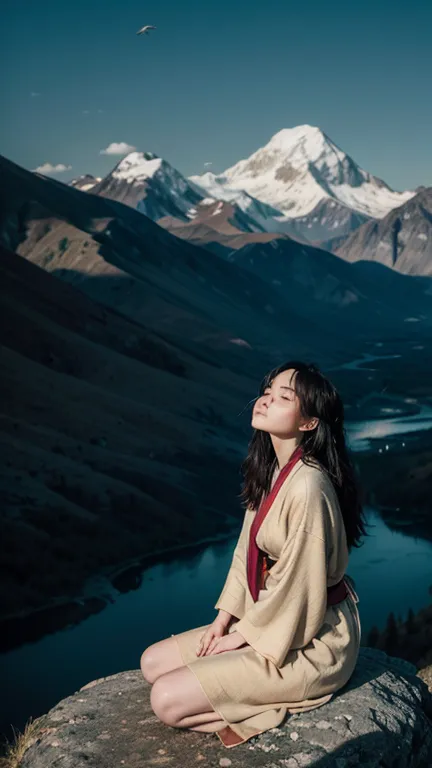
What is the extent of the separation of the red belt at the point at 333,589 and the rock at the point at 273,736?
2.55 ft

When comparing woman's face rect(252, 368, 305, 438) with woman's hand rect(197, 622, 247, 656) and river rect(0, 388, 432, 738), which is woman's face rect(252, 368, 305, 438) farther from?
river rect(0, 388, 432, 738)

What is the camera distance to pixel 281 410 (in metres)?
6.70

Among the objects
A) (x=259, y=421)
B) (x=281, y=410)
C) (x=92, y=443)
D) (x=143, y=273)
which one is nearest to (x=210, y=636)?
(x=259, y=421)

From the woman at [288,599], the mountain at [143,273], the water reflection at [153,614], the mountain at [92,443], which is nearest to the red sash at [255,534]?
the woman at [288,599]

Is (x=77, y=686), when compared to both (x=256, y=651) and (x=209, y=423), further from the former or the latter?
(x=209, y=423)

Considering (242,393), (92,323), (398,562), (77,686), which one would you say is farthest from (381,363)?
(77,686)

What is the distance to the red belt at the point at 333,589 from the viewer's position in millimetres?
6594

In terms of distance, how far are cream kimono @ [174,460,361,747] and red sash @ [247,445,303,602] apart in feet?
0.30

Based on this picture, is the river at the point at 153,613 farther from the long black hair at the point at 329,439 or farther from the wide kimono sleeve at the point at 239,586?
the long black hair at the point at 329,439

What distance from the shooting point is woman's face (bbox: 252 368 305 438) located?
670 cm

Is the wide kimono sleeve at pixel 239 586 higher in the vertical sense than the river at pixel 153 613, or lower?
higher

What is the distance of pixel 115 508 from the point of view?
151ft

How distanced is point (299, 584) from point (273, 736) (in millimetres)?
1126

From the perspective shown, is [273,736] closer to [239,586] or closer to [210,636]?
[210,636]
